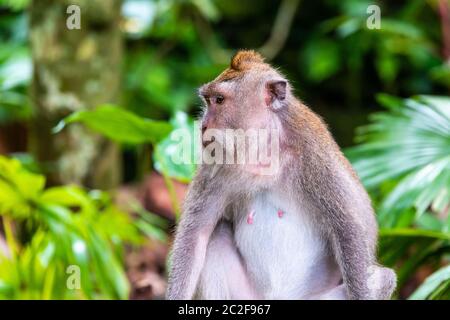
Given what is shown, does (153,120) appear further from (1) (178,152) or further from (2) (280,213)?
(2) (280,213)

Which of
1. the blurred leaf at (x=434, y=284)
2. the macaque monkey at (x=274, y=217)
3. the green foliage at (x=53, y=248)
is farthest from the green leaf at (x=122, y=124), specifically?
the blurred leaf at (x=434, y=284)

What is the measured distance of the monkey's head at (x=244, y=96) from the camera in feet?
11.6

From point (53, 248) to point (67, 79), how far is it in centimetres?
181

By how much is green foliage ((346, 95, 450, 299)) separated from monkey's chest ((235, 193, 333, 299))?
61cm

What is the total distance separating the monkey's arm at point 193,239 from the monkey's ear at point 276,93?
18.0 inches

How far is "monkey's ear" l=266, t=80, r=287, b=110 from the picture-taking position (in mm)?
3586

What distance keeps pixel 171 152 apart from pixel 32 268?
1229 mm

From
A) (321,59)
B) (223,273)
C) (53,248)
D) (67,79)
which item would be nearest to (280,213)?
(223,273)

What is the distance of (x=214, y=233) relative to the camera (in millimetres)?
3828

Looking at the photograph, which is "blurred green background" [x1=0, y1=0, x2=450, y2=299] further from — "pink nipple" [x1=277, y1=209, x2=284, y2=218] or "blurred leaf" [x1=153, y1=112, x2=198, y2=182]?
"pink nipple" [x1=277, y1=209, x2=284, y2=218]

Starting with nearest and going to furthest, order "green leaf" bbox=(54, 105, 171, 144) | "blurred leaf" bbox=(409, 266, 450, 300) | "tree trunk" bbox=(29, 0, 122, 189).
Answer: "blurred leaf" bbox=(409, 266, 450, 300) < "green leaf" bbox=(54, 105, 171, 144) < "tree trunk" bbox=(29, 0, 122, 189)

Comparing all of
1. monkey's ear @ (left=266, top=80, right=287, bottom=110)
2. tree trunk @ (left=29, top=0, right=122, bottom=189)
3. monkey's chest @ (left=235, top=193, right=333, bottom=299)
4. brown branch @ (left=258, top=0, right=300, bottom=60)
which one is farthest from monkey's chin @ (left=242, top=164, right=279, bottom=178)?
brown branch @ (left=258, top=0, right=300, bottom=60)

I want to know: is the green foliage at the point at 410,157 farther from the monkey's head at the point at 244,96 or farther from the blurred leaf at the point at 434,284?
the monkey's head at the point at 244,96

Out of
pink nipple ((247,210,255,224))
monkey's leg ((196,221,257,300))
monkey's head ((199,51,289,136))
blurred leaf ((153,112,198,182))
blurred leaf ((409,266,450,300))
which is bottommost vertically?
blurred leaf ((409,266,450,300))
